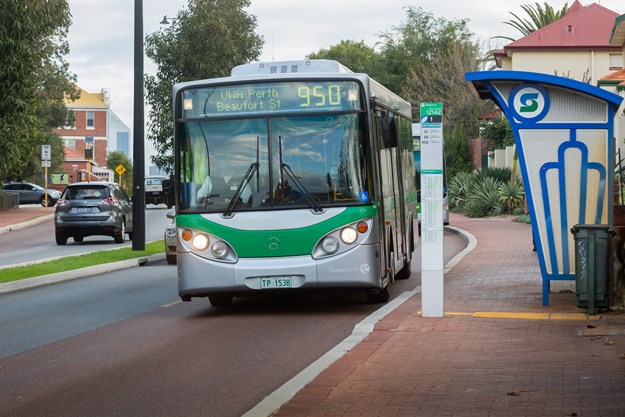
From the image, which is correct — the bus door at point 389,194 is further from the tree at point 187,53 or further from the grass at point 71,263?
the tree at point 187,53

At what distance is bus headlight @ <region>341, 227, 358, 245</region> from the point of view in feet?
47.3

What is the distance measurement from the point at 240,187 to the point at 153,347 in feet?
10.0

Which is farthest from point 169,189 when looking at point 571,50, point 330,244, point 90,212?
point 571,50

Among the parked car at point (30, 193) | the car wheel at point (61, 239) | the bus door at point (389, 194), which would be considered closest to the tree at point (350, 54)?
the parked car at point (30, 193)

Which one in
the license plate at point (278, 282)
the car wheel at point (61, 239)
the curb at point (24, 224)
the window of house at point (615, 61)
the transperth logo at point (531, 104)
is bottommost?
the curb at point (24, 224)

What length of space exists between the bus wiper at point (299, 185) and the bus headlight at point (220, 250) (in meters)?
1.15

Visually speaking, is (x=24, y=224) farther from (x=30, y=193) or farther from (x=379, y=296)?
(x=379, y=296)

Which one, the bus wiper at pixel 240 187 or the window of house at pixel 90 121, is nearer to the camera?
the bus wiper at pixel 240 187

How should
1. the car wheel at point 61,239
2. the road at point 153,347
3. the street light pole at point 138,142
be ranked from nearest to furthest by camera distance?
1. the road at point 153,347
2. the street light pole at point 138,142
3. the car wheel at point 61,239

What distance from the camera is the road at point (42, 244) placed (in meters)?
30.0

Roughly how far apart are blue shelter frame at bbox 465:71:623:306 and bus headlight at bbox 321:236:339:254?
2.50 metres

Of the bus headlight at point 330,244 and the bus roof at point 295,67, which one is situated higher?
the bus roof at point 295,67

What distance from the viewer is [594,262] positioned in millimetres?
13789

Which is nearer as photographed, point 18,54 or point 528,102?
point 528,102
